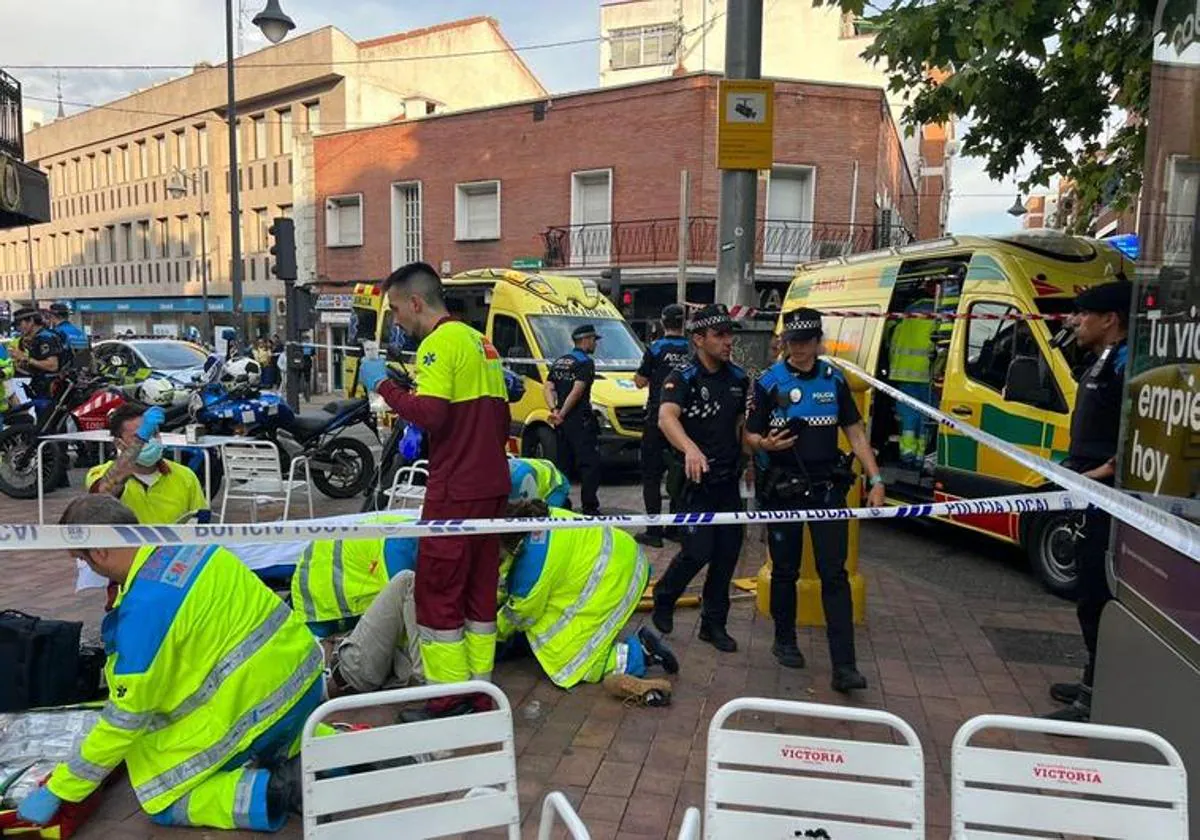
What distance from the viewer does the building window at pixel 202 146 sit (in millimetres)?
33263

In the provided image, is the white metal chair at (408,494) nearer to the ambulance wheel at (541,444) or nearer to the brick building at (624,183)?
the ambulance wheel at (541,444)

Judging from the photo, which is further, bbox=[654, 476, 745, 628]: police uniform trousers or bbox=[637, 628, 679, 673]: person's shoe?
bbox=[654, 476, 745, 628]: police uniform trousers

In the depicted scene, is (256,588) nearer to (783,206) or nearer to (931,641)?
(931,641)

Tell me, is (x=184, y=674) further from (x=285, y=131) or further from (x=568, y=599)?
Answer: (x=285, y=131)

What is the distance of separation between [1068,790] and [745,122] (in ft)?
17.2

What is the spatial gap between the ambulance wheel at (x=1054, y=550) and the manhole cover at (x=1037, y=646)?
0.76 meters

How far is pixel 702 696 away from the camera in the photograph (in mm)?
4000

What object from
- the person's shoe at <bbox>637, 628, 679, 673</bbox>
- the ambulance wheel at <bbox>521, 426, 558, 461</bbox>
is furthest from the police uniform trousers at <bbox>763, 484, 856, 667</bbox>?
the ambulance wheel at <bbox>521, 426, 558, 461</bbox>

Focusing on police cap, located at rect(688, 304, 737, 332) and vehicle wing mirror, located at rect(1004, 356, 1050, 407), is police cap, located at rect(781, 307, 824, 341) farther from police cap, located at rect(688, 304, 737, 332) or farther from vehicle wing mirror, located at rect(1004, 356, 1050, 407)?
vehicle wing mirror, located at rect(1004, 356, 1050, 407)

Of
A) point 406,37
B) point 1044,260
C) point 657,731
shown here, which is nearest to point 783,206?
point 1044,260

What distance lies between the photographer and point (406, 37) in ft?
91.8

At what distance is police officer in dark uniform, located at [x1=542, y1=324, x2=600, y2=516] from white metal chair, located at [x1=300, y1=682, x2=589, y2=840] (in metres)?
5.13

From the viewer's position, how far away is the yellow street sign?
20.4 ft

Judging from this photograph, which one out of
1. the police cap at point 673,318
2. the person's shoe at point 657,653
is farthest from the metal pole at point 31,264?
the person's shoe at point 657,653
